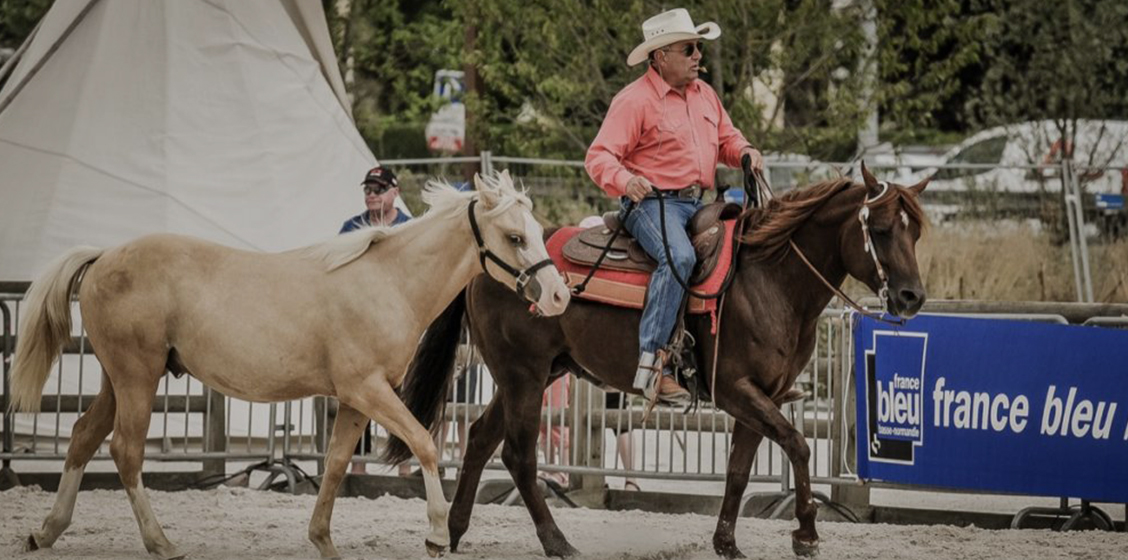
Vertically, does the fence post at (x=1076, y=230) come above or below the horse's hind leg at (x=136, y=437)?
above

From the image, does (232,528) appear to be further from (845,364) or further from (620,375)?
(845,364)

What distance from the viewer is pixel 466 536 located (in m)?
9.43

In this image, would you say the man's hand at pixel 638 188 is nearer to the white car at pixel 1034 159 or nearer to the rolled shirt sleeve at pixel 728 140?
the rolled shirt sleeve at pixel 728 140

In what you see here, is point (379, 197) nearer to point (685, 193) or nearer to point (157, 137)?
point (157, 137)

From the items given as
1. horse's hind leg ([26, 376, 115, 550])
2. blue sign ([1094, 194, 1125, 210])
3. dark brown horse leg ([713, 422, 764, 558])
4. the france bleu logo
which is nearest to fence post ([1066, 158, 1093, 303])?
blue sign ([1094, 194, 1125, 210])

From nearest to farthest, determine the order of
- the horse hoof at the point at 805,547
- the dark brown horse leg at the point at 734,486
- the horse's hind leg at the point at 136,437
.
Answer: the horse's hind leg at the point at 136,437 < the horse hoof at the point at 805,547 < the dark brown horse leg at the point at 734,486

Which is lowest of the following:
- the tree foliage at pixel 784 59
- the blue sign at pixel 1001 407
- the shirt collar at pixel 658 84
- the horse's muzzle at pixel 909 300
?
the blue sign at pixel 1001 407

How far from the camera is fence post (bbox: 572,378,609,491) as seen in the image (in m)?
11.1

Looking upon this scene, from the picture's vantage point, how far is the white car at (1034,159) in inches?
740

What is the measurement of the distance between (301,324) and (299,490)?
3837 millimetres

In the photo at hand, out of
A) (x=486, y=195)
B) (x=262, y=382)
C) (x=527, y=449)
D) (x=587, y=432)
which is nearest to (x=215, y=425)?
(x=587, y=432)

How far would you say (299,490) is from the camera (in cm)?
1150

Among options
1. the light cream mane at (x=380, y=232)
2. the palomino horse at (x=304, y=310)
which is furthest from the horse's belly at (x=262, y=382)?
the light cream mane at (x=380, y=232)

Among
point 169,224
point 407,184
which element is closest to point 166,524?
point 169,224
